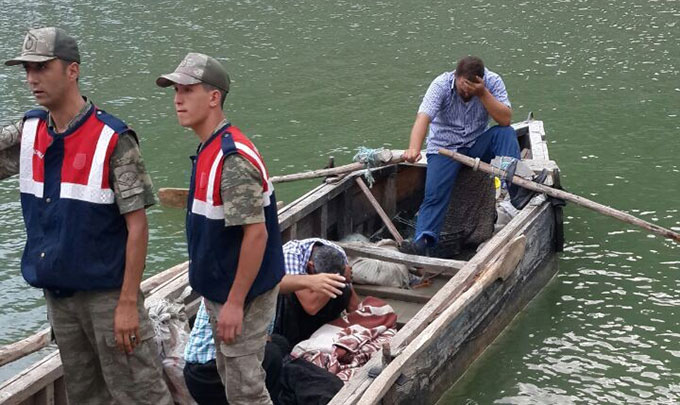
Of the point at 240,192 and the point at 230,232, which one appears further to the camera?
the point at 230,232

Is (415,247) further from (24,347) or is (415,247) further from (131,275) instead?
(131,275)

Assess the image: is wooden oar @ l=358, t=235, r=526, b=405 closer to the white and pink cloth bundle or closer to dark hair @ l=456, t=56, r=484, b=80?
the white and pink cloth bundle

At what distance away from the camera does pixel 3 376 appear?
7.18 meters

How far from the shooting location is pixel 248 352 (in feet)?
14.1

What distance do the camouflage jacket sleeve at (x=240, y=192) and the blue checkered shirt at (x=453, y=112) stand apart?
377cm

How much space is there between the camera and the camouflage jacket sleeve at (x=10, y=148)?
455cm

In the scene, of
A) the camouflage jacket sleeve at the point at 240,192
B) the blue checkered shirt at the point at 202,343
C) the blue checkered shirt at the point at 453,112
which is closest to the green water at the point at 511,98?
the blue checkered shirt at the point at 453,112

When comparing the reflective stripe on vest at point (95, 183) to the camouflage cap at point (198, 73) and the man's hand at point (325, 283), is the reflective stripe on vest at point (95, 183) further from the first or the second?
the man's hand at point (325, 283)

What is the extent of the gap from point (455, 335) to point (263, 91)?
9.47m

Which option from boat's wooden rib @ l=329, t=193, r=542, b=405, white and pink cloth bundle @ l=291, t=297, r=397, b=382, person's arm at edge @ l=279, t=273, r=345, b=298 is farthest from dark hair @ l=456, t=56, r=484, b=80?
person's arm at edge @ l=279, t=273, r=345, b=298

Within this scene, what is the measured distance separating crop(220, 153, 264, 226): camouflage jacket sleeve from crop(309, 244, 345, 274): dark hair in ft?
5.40

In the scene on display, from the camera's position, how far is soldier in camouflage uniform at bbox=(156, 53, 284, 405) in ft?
13.4

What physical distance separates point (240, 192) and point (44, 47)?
107 centimetres

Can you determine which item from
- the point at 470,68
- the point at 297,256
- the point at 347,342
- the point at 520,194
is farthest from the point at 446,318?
the point at 520,194
